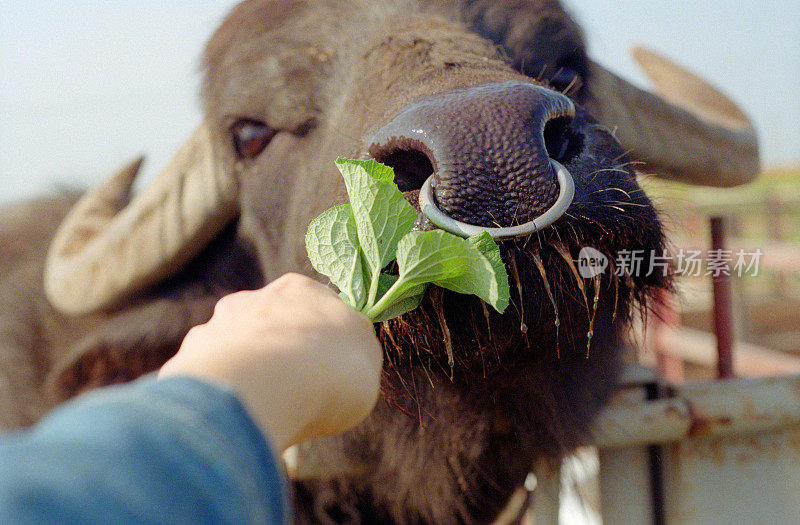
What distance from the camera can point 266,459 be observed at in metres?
0.57

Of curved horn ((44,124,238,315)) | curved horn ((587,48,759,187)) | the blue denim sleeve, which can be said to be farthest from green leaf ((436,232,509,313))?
curved horn ((44,124,238,315))

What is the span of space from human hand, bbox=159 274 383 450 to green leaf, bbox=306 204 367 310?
0.72 feet

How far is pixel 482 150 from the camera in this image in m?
1.12

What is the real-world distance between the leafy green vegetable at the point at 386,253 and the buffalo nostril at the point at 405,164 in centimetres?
18

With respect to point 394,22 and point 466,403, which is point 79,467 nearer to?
point 466,403

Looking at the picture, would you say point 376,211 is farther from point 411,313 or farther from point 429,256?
point 411,313

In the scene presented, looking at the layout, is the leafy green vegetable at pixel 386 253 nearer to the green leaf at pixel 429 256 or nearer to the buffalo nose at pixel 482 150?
the green leaf at pixel 429 256

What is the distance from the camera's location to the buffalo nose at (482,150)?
3.59ft

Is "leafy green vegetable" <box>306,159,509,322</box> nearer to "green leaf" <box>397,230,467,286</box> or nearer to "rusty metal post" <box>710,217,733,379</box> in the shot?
"green leaf" <box>397,230,467,286</box>

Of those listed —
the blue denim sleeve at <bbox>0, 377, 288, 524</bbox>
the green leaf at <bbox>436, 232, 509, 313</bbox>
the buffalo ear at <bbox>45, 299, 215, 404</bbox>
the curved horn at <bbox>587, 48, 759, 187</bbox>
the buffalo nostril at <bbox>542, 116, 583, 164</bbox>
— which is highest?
the blue denim sleeve at <bbox>0, 377, 288, 524</bbox>

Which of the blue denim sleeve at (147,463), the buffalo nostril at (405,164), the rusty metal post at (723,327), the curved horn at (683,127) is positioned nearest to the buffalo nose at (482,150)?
the buffalo nostril at (405,164)

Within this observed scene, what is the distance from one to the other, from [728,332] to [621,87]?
943 millimetres

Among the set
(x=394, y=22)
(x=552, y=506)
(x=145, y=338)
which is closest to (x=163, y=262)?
(x=145, y=338)

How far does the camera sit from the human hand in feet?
2.17
